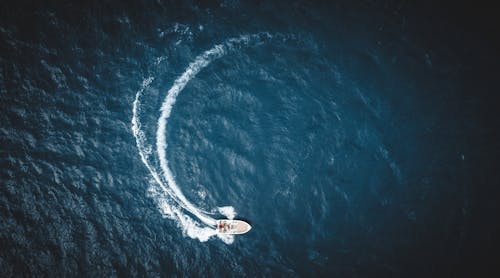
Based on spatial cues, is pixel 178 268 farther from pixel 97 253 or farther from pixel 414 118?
pixel 414 118

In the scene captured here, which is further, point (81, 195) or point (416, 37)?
point (416, 37)

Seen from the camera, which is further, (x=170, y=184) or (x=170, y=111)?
(x=170, y=111)

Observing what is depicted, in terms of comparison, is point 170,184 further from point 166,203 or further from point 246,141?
point 246,141

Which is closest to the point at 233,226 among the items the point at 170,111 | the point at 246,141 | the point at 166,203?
the point at 166,203

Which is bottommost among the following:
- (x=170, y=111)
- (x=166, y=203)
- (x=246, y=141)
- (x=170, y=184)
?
(x=166, y=203)

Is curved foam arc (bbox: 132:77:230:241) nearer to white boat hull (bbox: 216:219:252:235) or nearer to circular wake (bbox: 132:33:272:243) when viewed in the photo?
circular wake (bbox: 132:33:272:243)

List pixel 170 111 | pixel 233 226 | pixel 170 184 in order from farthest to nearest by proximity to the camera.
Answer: pixel 170 111
pixel 170 184
pixel 233 226

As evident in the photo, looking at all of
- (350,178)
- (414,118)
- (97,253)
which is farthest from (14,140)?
(414,118)


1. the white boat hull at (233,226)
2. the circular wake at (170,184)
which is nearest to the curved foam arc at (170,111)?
the circular wake at (170,184)
